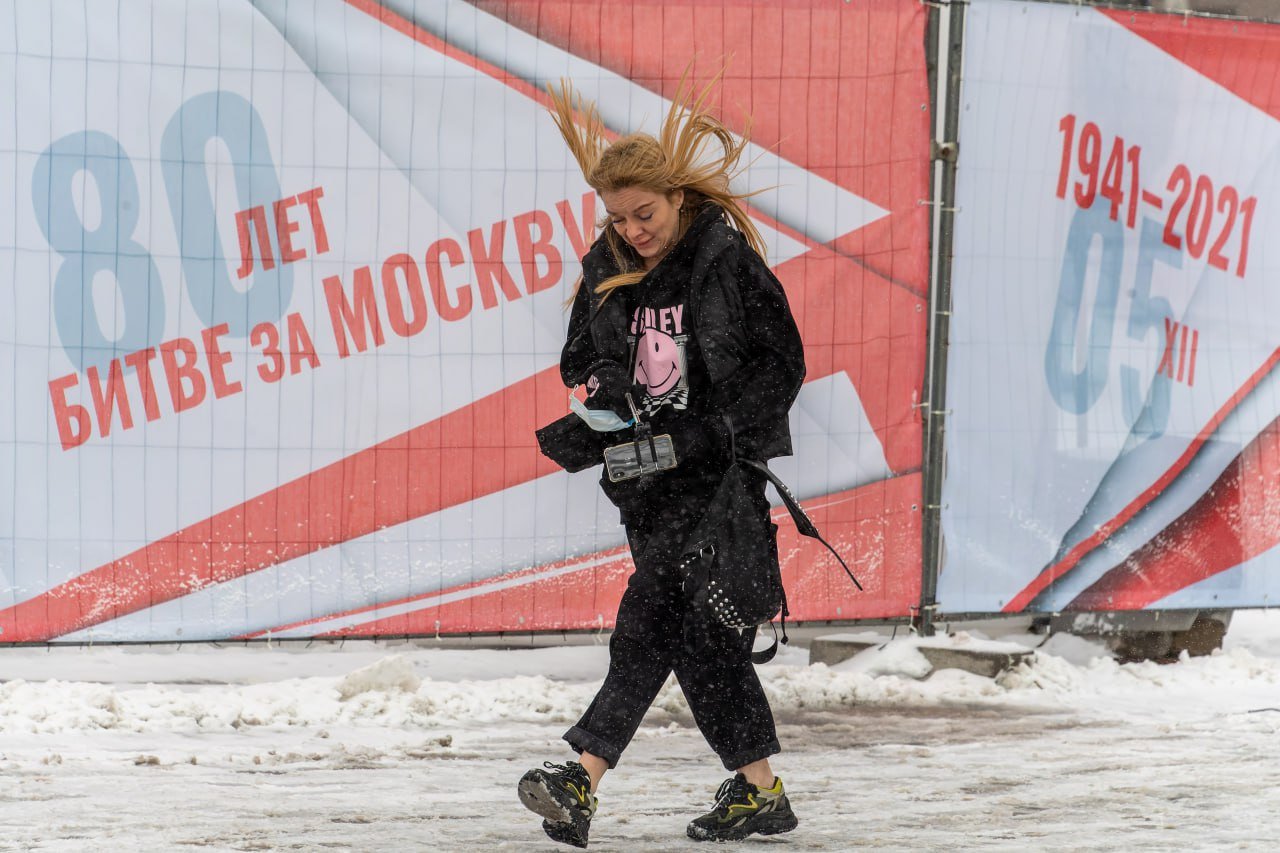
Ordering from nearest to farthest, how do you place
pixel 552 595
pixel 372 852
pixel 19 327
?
1. pixel 372 852
2. pixel 19 327
3. pixel 552 595

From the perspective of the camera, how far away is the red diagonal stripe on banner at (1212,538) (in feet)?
20.4

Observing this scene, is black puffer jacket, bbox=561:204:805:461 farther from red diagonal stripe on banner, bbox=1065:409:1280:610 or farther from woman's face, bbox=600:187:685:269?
red diagonal stripe on banner, bbox=1065:409:1280:610

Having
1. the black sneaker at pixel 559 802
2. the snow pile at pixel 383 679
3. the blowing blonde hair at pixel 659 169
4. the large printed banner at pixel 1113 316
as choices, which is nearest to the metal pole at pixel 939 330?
the large printed banner at pixel 1113 316

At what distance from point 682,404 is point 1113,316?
3.01 m

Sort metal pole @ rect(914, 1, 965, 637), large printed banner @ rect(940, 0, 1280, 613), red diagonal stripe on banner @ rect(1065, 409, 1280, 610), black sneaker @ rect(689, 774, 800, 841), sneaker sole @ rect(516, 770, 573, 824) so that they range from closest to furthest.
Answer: sneaker sole @ rect(516, 770, 573, 824), black sneaker @ rect(689, 774, 800, 841), metal pole @ rect(914, 1, 965, 637), large printed banner @ rect(940, 0, 1280, 613), red diagonal stripe on banner @ rect(1065, 409, 1280, 610)

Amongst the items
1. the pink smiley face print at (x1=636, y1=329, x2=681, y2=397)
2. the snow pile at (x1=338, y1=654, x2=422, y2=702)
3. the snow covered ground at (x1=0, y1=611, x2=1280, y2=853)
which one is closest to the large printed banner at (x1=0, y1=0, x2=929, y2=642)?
the snow pile at (x1=338, y1=654, x2=422, y2=702)

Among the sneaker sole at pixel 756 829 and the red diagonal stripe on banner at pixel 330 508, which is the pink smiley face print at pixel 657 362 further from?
the red diagonal stripe on banner at pixel 330 508

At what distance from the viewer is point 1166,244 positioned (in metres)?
6.20

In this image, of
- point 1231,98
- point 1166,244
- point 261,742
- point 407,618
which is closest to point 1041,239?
point 1166,244

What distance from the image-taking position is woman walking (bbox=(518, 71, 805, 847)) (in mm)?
3602

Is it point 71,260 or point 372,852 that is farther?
point 71,260

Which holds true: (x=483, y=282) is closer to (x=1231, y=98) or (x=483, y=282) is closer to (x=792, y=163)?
(x=792, y=163)

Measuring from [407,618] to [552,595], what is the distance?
1.73ft

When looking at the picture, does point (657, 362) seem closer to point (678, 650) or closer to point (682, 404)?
point (682, 404)
